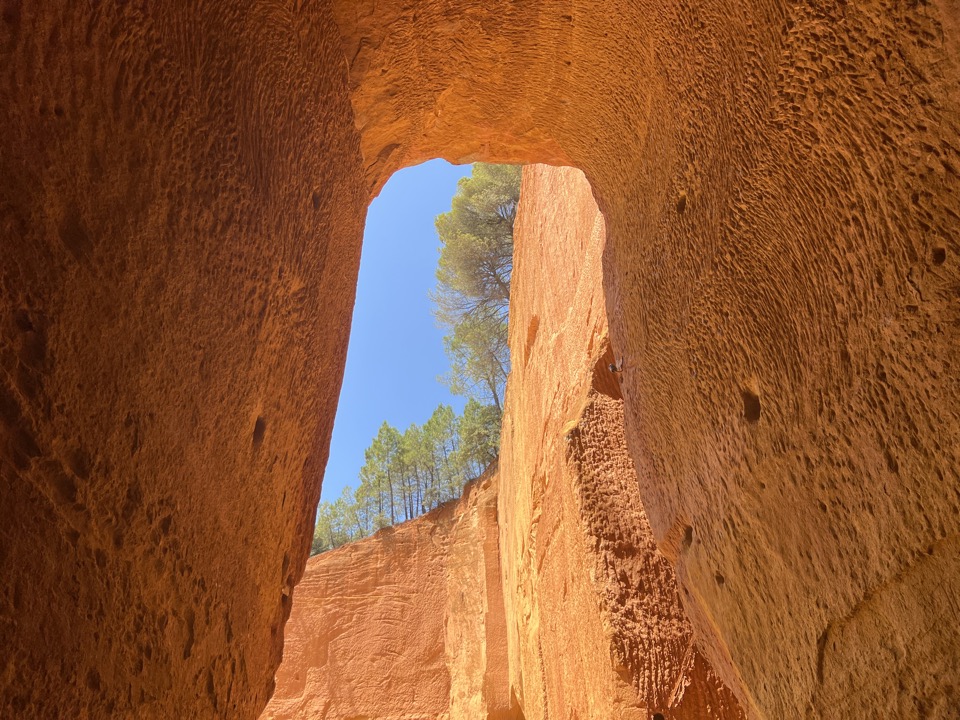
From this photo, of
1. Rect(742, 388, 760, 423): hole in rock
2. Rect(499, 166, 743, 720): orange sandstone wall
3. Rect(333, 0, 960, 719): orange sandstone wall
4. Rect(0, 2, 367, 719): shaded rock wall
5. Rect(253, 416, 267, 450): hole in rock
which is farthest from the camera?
Rect(499, 166, 743, 720): orange sandstone wall

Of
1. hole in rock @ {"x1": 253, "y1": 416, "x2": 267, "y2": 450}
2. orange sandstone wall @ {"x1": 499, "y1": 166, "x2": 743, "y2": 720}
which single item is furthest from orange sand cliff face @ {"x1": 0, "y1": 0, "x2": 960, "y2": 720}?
orange sandstone wall @ {"x1": 499, "y1": 166, "x2": 743, "y2": 720}

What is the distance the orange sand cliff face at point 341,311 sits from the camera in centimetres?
131

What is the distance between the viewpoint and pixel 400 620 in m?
11.4

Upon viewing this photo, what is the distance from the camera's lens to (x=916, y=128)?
1.42 meters

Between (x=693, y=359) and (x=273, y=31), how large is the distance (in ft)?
5.99

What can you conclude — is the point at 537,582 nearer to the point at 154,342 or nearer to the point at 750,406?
the point at 750,406

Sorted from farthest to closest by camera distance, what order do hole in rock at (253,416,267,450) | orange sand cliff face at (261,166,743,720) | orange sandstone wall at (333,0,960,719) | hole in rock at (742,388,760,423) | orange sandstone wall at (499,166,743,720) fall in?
orange sand cliff face at (261,166,743,720)
orange sandstone wall at (499,166,743,720)
hole in rock at (253,416,267,450)
hole in rock at (742,388,760,423)
orange sandstone wall at (333,0,960,719)

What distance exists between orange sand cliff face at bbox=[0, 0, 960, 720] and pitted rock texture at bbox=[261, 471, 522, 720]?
7.73m

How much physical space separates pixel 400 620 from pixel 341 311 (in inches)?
372

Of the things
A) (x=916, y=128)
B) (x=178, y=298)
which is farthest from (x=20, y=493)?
(x=916, y=128)

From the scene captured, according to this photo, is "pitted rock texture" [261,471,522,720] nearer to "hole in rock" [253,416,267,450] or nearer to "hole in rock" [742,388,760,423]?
"hole in rock" [253,416,267,450]

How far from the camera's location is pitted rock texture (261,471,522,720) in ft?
33.6

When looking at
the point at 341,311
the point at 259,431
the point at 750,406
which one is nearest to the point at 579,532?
the point at 341,311

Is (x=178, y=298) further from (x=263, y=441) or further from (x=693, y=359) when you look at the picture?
(x=693, y=359)
